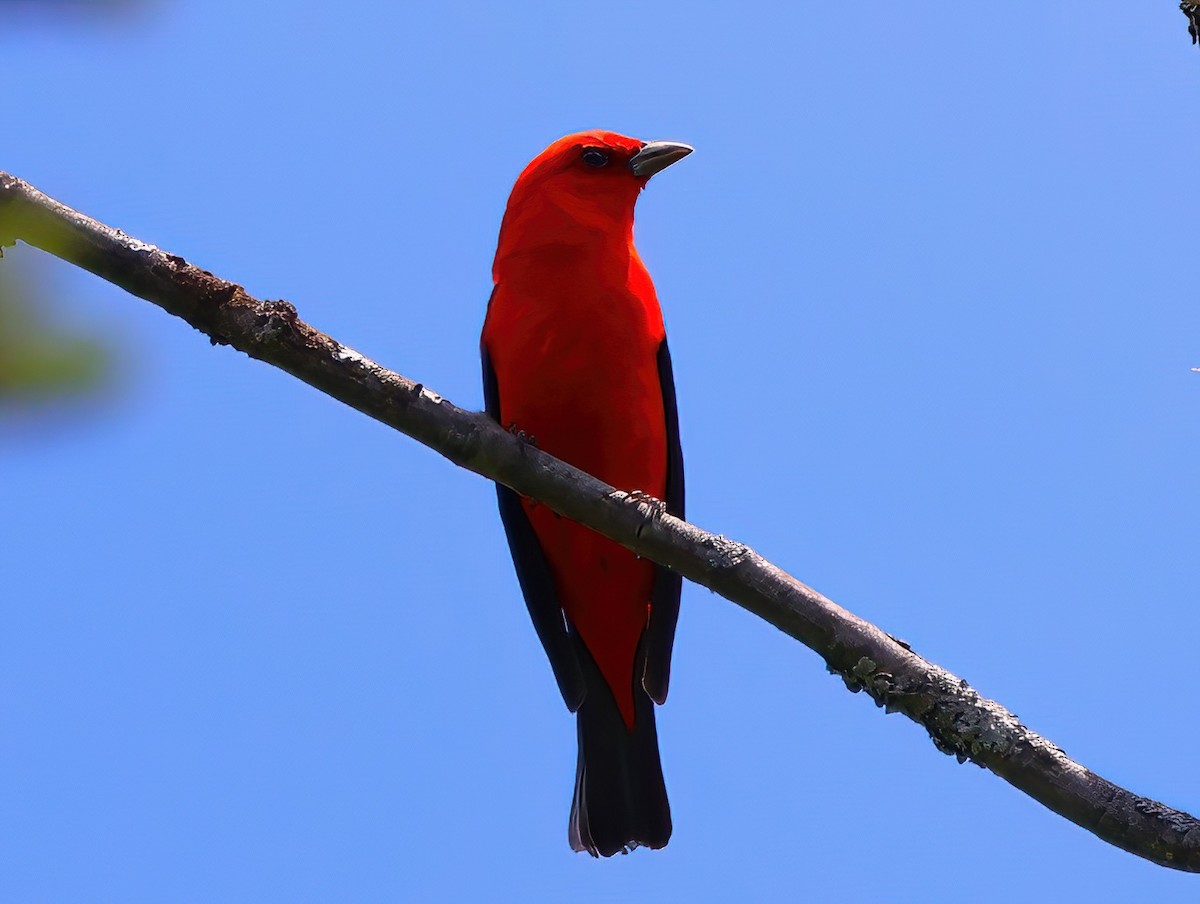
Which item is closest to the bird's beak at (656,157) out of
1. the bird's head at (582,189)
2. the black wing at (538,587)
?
the bird's head at (582,189)

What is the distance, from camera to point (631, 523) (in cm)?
347

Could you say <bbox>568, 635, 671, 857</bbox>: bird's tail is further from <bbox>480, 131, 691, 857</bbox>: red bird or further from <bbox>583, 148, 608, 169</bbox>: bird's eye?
<bbox>583, 148, 608, 169</bbox>: bird's eye

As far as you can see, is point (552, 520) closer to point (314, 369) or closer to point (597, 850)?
point (597, 850)

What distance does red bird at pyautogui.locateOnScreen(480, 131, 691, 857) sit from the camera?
471 centimetres

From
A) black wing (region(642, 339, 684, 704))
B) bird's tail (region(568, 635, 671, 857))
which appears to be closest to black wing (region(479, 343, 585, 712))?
bird's tail (region(568, 635, 671, 857))

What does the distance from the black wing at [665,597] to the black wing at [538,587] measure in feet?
1.06

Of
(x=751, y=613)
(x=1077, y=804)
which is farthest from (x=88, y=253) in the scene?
(x=1077, y=804)

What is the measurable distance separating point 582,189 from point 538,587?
5.58 ft

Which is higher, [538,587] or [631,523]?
[538,587]

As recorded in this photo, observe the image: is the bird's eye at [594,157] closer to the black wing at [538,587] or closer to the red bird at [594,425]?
the red bird at [594,425]

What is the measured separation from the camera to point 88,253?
3205 mm

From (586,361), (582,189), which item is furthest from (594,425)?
(582,189)

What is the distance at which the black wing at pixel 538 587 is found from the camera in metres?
5.07

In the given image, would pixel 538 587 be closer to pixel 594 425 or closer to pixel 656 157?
pixel 594 425
